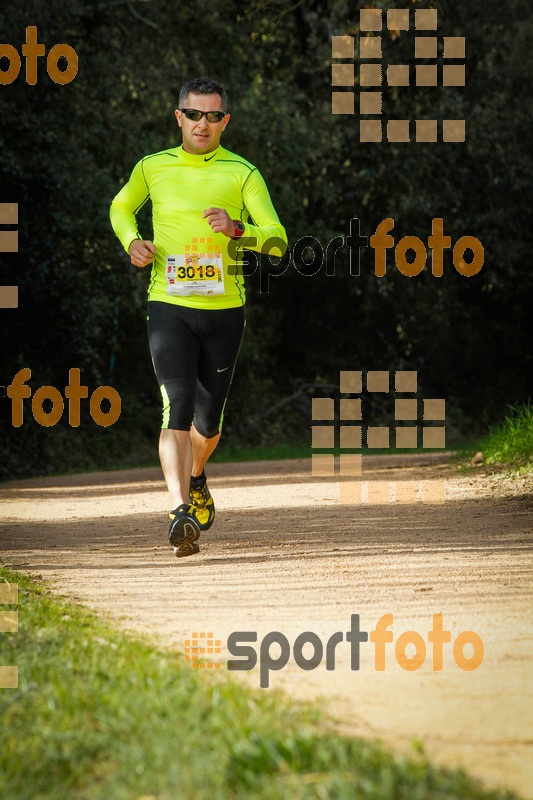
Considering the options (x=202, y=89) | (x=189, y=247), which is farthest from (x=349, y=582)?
(x=202, y=89)

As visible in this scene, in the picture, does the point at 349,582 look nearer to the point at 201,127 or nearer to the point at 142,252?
the point at 142,252

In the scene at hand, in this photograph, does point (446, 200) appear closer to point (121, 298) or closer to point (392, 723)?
point (121, 298)

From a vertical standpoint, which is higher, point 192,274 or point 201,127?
point 201,127

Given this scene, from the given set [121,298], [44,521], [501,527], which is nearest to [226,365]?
[501,527]

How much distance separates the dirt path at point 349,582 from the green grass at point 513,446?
38cm

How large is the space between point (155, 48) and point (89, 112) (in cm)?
292

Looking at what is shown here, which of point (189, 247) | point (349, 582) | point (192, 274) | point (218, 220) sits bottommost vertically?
point (349, 582)

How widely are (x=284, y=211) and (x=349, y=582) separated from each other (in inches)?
611

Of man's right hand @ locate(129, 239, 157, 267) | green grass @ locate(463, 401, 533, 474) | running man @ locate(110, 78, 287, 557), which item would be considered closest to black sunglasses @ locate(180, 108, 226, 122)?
running man @ locate(110, 78, 287, 557)

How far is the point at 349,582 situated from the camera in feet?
17.7

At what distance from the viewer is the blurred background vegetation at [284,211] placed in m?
17.5

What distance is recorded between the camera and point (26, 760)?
107 inches

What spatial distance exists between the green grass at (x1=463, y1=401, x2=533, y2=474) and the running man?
5057mm

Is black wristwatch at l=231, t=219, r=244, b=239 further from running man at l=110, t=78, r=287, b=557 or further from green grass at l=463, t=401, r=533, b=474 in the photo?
green grass at l=463, t=401, r=533, b=474
